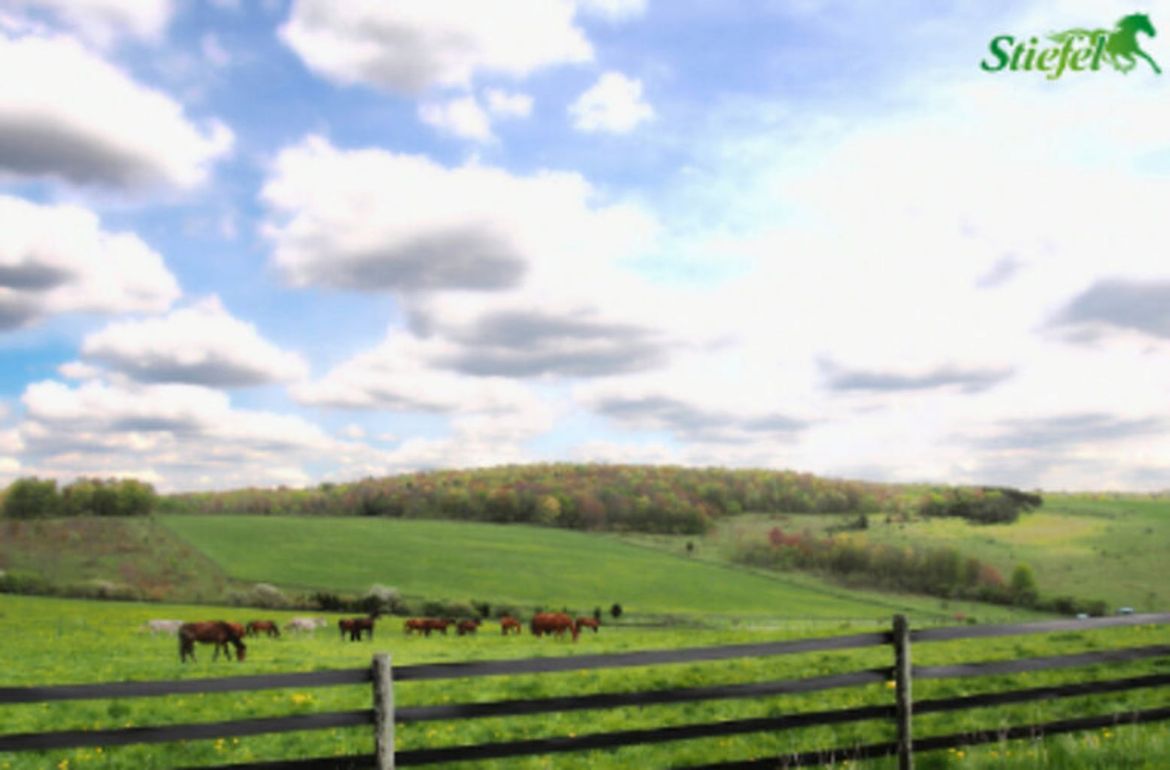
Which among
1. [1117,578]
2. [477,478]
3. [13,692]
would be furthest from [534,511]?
[13,692]

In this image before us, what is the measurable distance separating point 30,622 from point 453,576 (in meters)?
42.0

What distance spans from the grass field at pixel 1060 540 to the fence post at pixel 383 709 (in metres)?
95.6

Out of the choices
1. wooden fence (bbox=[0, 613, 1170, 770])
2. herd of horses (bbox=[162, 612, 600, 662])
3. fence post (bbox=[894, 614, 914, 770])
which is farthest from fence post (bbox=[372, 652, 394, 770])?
herd of horses (bbox=[162, 612, 600, 662])

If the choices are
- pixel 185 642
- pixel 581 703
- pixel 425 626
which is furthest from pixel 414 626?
pixel 581 703

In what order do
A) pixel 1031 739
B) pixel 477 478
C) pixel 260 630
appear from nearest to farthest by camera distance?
pixel 1031 739 < pixel 260 630 < pixel 477 478

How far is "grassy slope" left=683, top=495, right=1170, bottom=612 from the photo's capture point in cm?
9031

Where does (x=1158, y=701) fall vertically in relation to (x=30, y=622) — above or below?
above

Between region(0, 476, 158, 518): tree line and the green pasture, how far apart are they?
74.1 metres

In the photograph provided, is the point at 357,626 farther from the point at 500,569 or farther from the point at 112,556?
the point at 112,556

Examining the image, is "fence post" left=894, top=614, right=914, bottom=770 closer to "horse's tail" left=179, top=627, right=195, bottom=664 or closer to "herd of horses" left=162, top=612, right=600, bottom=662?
"horse's tail" left=179, top=627, right=195, bottom=664

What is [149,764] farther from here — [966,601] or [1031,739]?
[966,601]

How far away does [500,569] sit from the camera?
90.5 metres

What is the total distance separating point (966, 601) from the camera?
92750 mm

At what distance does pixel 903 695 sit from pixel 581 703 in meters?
3.60
